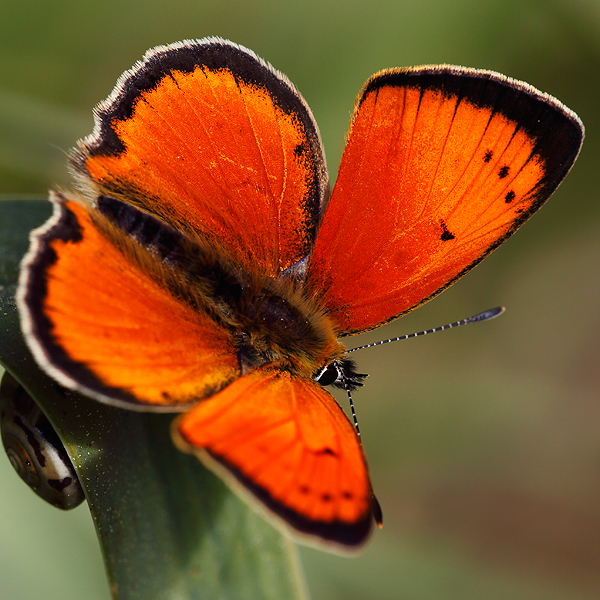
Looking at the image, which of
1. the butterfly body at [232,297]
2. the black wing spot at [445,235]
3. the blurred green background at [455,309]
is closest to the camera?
the butterfly body at [232,297]

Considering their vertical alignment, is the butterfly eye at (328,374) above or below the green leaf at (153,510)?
above

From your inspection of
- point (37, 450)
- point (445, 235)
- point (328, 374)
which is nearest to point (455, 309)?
point (445, 235)

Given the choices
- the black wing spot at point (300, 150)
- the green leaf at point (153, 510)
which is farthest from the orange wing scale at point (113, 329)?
the black wing spot at point (300, 150)

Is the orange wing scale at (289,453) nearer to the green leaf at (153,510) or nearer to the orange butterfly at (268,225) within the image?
the orange butterfly at (268,225)

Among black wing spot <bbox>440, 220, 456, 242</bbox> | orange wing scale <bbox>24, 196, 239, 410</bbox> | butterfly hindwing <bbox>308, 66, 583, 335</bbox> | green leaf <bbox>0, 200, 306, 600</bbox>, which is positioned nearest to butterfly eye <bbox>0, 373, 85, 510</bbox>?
green leaf <bbox>0, 200, 306, 600</bbox>

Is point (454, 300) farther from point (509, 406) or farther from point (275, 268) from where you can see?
point (275, 268)

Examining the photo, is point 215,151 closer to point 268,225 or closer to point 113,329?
point 268,225

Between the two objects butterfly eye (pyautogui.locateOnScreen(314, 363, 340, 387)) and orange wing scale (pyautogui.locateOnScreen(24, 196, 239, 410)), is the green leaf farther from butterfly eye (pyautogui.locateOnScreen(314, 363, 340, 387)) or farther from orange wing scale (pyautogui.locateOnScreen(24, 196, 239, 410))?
butterfly eye (pyautogui.locateOnScreen(314, 363, 340, 387))
